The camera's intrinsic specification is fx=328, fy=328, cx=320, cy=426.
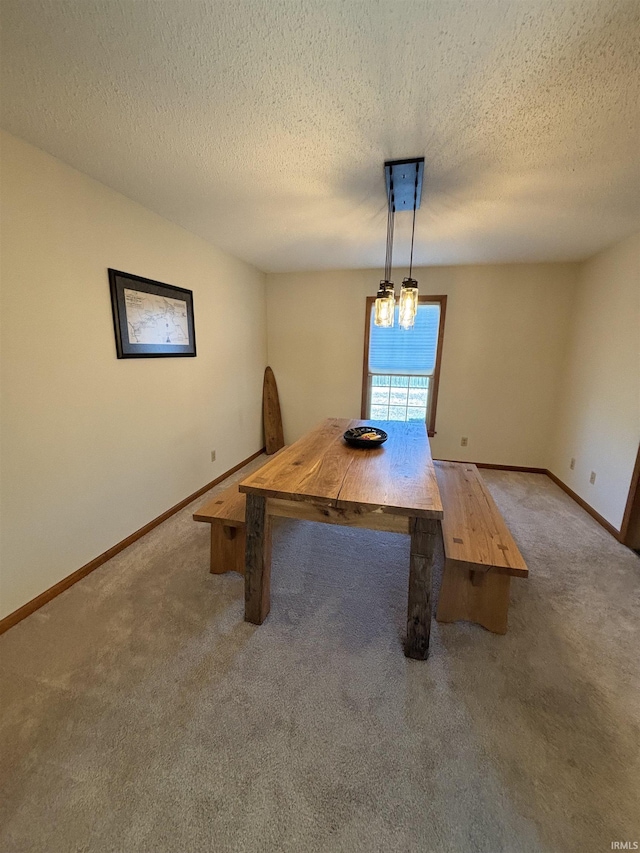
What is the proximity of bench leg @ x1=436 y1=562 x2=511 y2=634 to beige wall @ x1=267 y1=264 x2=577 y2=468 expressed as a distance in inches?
103

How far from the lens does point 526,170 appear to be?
176 cm

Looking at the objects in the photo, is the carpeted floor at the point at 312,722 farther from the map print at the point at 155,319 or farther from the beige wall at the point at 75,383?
the map print at the point at 155,319

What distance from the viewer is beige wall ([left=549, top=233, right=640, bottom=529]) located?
2553 mm

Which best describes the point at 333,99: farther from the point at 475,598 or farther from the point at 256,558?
the point at 475,598

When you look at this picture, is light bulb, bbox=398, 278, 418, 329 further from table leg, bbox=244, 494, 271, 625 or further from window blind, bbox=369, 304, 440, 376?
window blind, bbox=369, 304, 440, 376

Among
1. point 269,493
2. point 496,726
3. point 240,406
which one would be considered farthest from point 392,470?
point 240,406

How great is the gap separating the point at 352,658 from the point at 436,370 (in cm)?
328

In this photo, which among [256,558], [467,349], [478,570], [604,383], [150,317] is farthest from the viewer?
[467,349]

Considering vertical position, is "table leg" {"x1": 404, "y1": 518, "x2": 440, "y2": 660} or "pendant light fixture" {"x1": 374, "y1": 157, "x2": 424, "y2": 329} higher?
"pendant light fixture" {"x1": 374, "y1": 157, "x2": 424, "y2": 329}

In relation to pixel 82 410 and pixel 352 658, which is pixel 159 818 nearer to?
pixel 352 658

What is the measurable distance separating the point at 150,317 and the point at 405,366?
2846 mm

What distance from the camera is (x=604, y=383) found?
2889mm

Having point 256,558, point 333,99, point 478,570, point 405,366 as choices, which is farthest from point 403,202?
point 256,558

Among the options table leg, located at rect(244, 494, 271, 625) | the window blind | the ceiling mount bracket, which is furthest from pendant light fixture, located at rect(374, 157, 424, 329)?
the window blind
